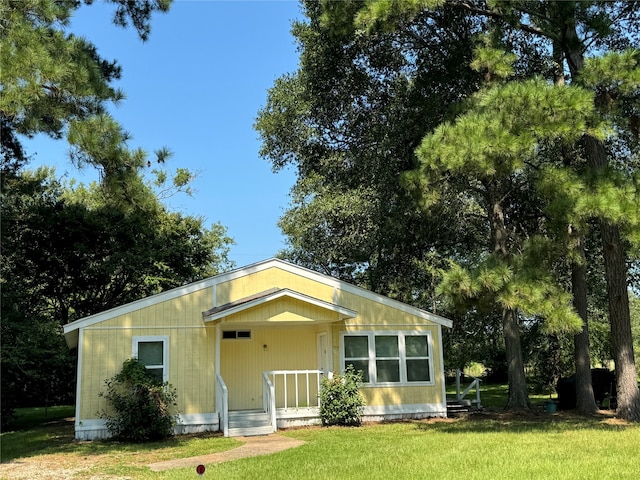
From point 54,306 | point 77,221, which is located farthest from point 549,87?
point 54,306

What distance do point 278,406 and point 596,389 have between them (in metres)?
9.30

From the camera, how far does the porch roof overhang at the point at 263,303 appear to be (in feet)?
40.0

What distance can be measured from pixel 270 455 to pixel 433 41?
11.5 meters

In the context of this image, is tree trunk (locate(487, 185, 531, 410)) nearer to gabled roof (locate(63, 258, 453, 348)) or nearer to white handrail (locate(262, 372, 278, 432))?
gabled roof (locate(63, 258, 453, 348))

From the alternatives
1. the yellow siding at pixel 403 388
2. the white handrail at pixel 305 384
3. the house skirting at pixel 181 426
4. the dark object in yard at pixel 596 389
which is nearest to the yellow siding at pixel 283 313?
the yellow siding at pixel 403 388

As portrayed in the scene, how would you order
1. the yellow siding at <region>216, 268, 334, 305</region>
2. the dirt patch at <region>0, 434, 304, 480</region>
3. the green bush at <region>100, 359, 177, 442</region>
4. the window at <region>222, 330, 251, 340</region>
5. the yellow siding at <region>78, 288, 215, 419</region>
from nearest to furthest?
the dirt patch at <region>0, 434, 304, 480</region>, the green bush at <region>100, 359, 177, 442</region>, the yellow siding at <region>78, 288, 215, 419</region>, the yellow siding at <region>216, 268, 334, 305</region>, the window at <region>222, 330, 251, 340</region>

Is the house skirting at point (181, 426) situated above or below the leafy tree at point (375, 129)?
below

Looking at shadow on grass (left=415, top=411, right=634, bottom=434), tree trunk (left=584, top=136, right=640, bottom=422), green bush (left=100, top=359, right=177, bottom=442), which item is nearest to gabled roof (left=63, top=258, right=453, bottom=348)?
green bush (left=100, top=359, right=177, bottom=442)

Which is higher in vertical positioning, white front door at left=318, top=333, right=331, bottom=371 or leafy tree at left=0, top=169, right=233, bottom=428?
leafy tree at left=0, top=169, right=233, bottom=428

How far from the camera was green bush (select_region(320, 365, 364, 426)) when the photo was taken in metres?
12.7

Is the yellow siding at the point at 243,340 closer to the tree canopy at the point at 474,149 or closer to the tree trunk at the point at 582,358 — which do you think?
the tree canopy at the point at 474,149

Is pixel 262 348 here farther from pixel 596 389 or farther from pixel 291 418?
pixel 596 389

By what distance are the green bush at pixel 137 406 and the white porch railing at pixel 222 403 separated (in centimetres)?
97

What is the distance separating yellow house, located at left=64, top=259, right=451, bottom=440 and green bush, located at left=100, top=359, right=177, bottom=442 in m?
0.32
